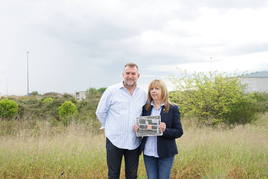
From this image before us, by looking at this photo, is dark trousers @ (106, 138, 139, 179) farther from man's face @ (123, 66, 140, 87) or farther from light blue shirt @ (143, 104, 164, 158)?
man's face @ (123, 66, 140, 87)

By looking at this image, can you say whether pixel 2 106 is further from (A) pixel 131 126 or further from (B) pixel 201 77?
(A) pixel 131 126

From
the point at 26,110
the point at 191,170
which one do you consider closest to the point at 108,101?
the point at 191,170

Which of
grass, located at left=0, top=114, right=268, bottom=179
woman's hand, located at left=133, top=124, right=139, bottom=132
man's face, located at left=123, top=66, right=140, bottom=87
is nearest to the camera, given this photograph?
woman's hand, located at left=133, top=124, right=139, bottom=132

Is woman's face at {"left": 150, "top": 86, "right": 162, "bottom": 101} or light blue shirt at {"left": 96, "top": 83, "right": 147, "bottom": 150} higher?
woman's face at {"left": 150, "top": 86, "right": 162, "bottom": 101}

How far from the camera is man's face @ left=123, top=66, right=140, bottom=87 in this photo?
3773 mm

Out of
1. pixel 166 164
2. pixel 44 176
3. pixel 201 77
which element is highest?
pixel 201 77

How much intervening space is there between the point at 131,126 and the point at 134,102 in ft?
1.04

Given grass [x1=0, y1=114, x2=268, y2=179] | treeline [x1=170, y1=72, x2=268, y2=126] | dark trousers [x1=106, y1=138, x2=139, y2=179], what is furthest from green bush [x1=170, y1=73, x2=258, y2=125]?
dark trousers [x1=106, y1=138, x2=139, y2=179]

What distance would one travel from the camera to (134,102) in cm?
385

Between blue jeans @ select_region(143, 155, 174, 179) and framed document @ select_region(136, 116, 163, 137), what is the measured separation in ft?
1.15

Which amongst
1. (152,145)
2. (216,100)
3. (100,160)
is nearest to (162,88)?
(152,145)

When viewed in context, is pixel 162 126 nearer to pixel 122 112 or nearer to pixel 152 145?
pixel 152 145

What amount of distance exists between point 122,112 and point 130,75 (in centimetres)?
50

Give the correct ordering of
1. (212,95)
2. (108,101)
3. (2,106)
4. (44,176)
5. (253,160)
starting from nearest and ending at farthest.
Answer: (108,101), (44,176), (253,160), (212,95), (2,106)
